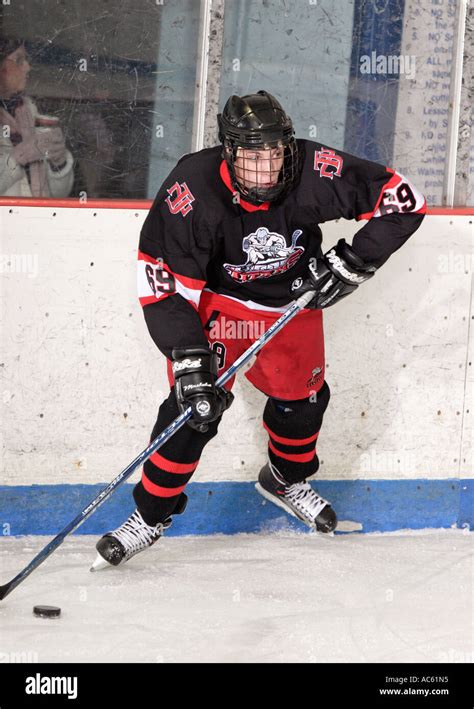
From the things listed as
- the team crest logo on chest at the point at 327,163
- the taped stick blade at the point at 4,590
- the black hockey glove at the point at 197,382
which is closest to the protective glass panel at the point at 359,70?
the team crest logo on chest at the point at 327,163

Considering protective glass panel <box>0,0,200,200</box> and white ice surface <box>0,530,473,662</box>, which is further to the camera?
protective glass panel <box>0,0,200,200</box>

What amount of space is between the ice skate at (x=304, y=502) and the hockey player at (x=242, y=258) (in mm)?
312

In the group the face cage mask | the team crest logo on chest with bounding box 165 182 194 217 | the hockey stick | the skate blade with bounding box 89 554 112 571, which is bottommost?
the skate blade with bounding box 89 554 112 571

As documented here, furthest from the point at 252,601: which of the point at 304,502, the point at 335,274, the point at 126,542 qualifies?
the point at 335,274

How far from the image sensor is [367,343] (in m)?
3.31

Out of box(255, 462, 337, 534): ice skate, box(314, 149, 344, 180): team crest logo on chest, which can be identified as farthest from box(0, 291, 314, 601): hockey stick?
box(255, 462, 337, 534): ice skate

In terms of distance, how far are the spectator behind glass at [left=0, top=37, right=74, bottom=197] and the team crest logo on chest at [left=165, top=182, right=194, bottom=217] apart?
0.66 metres

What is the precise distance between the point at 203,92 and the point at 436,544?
5.15 ft

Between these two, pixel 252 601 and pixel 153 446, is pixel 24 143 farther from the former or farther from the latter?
pixel 252 601

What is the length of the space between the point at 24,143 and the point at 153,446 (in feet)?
3.53

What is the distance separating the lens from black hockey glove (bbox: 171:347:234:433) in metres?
2.62

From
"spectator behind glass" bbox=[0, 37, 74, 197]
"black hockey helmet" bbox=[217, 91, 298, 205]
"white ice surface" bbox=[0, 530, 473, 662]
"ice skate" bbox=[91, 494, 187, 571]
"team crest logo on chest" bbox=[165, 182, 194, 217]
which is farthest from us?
"spectator behind glass" bbox=[0, 37, 74, 197]

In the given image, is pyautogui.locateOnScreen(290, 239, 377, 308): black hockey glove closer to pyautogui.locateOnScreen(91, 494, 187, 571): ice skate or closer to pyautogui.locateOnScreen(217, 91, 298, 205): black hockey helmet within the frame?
pyautogui.locateOnScreen(217, 91, 298, 205): black hockey helmet

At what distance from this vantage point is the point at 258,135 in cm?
252
